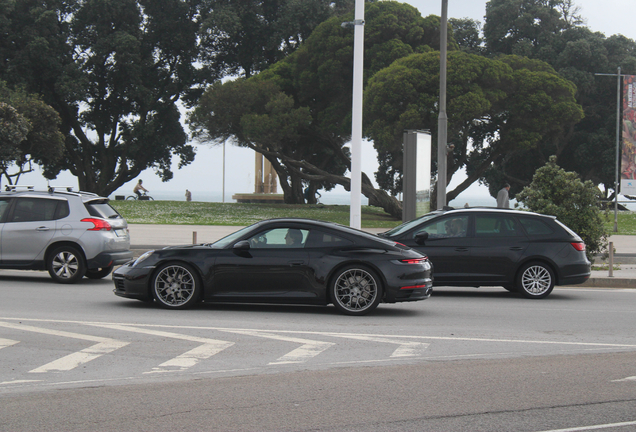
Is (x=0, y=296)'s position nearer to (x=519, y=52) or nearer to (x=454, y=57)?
(x=454, y=57)

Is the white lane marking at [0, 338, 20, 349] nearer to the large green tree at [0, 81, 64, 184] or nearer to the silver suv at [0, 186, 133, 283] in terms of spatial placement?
the silver suv at [0, 186, 133, 283]

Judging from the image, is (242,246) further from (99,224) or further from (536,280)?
(536,280)

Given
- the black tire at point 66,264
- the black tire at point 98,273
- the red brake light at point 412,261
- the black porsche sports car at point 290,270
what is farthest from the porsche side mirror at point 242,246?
the black tire at point 98,273

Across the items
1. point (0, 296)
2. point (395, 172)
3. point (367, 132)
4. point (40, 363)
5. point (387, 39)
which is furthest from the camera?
point (395, 172)

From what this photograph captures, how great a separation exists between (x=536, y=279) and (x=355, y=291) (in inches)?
163

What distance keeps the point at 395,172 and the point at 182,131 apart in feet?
67.0

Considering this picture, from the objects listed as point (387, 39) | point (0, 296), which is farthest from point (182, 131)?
point (0, 296)

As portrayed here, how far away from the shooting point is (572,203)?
53.1 ft

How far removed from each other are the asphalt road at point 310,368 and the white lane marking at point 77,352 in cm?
2

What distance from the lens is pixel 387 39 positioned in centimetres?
4494

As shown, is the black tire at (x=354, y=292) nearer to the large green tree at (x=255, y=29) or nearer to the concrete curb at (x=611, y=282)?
the concrete curb at (x=611, y=282)

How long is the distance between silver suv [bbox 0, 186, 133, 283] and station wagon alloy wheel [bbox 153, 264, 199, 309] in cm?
333

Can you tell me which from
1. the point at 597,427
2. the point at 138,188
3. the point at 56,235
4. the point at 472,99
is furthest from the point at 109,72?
the point at 597,427

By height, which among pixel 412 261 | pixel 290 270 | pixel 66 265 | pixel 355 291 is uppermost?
pixel 412 261
